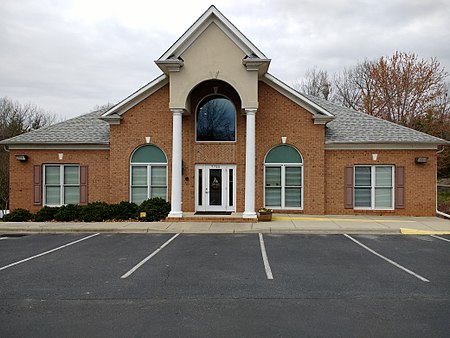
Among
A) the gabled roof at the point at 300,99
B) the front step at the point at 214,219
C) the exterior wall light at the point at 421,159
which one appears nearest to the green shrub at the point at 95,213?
the front step at the point at 214,219

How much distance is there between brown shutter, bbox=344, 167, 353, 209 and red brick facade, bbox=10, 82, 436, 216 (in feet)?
0.54

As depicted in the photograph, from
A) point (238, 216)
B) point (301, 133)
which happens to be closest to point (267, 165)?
point (301, 133)

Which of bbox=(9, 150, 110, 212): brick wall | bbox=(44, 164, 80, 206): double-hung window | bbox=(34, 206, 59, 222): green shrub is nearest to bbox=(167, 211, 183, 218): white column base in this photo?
bbox=(9, 150, 110, 212): brick wall

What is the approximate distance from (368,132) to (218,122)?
23.7 ft

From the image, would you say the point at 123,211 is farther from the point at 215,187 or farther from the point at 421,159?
the point at 421,159

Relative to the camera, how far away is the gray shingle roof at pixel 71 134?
18303 millimetres

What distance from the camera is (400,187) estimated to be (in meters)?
17.5

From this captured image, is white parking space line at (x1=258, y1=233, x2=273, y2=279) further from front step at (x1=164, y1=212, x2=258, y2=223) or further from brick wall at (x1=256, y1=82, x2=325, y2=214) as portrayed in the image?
brick wall at (x1=256, y1=82, x2=325, y2=214)

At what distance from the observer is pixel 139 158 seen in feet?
59.1

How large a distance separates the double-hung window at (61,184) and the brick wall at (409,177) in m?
12.2

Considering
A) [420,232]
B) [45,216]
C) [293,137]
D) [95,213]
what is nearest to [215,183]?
[293,137]

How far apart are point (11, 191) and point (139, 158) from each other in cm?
672

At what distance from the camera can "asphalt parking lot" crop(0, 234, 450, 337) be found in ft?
17.1

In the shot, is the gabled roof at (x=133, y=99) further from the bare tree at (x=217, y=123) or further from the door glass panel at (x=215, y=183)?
the door glass panel at (x=215, y=183)
